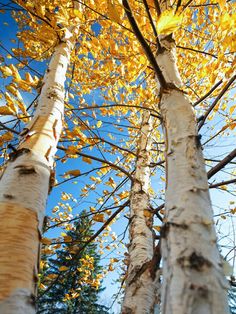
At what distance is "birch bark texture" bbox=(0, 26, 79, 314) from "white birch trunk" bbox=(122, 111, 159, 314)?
0.58 metres

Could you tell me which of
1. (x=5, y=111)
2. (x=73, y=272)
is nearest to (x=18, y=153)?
(x=5, y=111)

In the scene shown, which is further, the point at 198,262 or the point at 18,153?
the point at 18,153

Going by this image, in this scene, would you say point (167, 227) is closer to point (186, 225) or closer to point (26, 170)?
point (186, 225)

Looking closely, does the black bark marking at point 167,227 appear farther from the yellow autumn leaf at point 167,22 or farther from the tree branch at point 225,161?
the yellow autumn leaf at point 167,22

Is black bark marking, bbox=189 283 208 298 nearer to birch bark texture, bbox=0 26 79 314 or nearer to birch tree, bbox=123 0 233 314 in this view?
birch tree, bbox=123 0 233 314

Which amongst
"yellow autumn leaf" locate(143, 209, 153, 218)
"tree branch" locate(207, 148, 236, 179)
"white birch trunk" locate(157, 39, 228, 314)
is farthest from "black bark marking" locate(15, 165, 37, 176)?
"yellow autumn leaf" locate(143, 209, 153, 218)

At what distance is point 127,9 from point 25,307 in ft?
4.32

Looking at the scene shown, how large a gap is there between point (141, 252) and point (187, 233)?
143cm

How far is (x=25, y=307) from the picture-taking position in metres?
0.91

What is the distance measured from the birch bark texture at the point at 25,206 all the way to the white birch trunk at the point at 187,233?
1.70 ft

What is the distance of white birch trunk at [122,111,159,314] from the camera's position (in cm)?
190

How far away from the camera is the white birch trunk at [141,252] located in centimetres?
190

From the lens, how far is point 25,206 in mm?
1205

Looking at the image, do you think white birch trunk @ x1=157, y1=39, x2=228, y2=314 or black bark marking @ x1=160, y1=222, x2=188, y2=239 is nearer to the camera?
white birch trunk @ x1=157, y1=39, x2=228, y2=314
